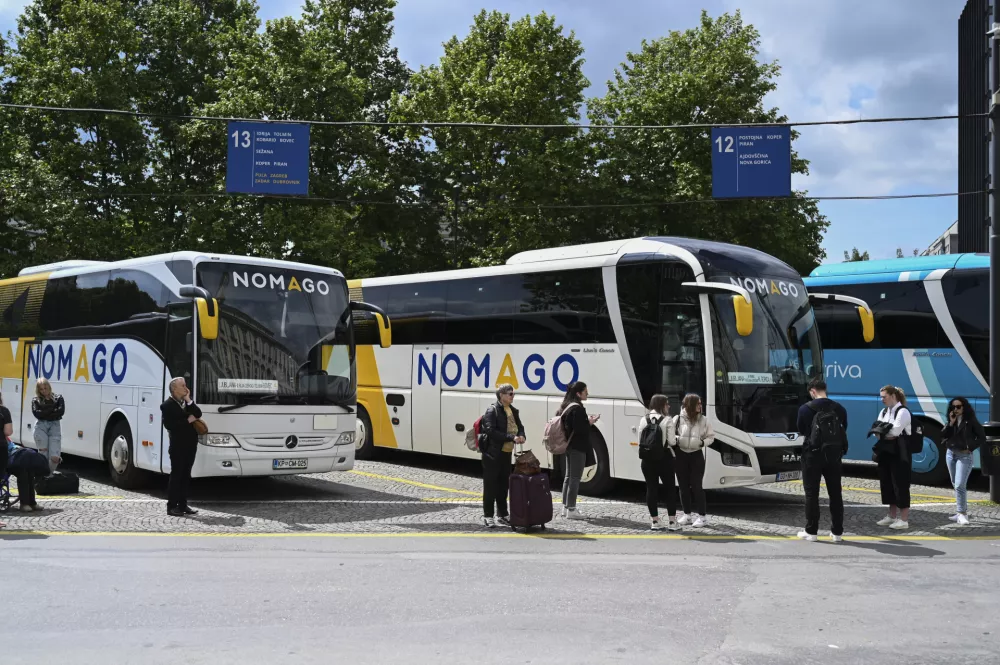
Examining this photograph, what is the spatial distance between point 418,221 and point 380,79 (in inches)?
266

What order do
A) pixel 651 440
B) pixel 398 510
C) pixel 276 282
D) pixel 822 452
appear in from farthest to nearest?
pixel 276 282
pixel 398 510
pixel 651 440
pixel 822 452

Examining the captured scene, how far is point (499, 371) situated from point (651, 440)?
16.0 ft

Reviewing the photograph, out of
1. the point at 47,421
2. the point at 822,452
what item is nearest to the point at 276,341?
the point at 47,421

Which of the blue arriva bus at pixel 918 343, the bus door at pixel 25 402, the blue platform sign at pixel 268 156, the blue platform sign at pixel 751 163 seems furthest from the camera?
the blue platform sign at pixel 268 156

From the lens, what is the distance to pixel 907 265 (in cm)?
1695

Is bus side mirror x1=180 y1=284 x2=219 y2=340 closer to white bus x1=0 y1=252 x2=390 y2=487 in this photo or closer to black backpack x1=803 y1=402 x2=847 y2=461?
white bus x1=0 y1=252 x2=390 y2=487

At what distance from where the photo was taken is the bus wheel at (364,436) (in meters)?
19.1

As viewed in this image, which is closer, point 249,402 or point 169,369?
point 249,402

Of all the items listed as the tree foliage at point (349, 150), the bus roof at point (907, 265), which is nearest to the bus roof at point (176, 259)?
the bus roof at point (907, 265)

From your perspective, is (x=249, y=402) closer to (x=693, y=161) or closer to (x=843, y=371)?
(x=843, y=371)

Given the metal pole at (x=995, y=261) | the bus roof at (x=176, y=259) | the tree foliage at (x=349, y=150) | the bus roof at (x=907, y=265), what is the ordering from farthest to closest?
the tree foliage at (x=349, y=150), the bus roof at (x=907, y=265), the metal pole at (x=995, y=261), the bus roof at (x=176, y=259)

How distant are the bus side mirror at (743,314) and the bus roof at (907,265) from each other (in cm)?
619

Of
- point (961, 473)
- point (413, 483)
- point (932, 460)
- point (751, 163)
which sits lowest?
point (413, 483)

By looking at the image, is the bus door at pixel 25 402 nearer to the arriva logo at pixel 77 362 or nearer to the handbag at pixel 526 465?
the arriva logo at pixel 77 362
